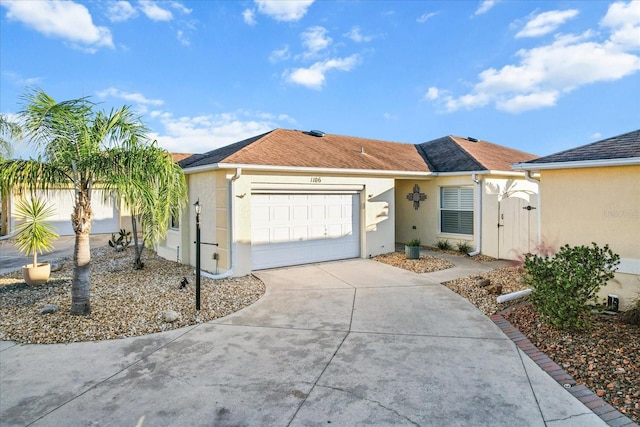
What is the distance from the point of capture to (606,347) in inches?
185

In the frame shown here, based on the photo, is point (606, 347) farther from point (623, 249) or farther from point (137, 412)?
point (137, 412)

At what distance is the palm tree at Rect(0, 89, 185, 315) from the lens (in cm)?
581

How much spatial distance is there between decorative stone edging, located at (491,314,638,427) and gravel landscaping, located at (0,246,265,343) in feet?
16.0

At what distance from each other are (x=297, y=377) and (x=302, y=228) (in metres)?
6.80

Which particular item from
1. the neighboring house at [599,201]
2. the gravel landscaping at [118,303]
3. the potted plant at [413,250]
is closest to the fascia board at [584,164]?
the neighboring house at [599,201]

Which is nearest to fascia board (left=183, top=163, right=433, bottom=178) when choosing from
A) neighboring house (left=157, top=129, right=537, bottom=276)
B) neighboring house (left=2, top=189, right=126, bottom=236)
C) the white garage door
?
neighboring house (left=157, top=129, right=537, bottom=276)

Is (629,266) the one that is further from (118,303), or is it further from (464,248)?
(118,303)

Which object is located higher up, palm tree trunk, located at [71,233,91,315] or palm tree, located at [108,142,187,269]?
palm tree, located at [108,142,187,269]

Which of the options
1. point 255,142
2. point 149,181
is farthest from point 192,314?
point 255,142

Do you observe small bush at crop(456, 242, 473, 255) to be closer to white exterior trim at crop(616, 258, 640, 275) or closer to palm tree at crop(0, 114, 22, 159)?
white exterior trim at crop(616, 258, 640, 275)

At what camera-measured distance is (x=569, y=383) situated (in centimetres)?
395

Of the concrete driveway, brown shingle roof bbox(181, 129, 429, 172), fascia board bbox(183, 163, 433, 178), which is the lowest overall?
the concrete driveway

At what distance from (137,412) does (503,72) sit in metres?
18.1

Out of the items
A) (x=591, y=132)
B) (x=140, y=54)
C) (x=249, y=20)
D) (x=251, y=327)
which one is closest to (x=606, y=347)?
(x=251, y=327)
